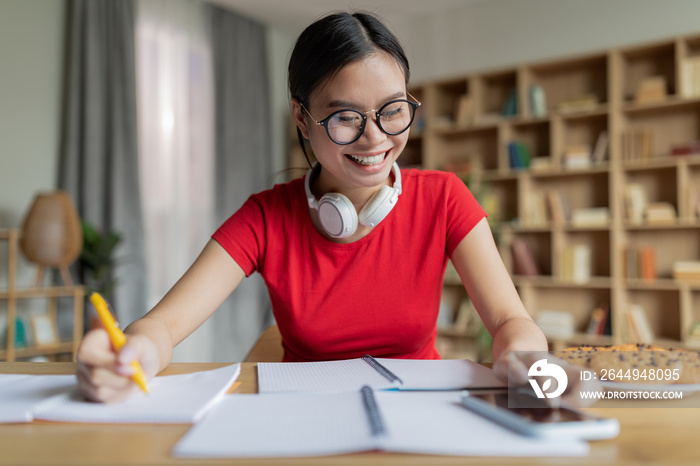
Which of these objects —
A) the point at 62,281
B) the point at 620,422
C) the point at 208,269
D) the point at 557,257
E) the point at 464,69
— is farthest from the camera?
the point at 464,69

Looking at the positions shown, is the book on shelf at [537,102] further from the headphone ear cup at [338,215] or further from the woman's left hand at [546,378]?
the woman's left hand at [546,378]

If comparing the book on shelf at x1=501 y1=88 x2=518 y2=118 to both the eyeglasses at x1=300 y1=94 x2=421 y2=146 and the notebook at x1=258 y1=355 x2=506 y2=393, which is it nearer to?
the eyeglasses at x1=300 y1=94 x2=421 y2=146

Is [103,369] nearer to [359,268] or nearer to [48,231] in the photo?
[359,268]

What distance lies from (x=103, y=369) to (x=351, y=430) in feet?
1.05

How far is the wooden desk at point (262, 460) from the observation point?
488mm

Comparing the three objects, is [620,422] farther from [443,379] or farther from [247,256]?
[247,256]

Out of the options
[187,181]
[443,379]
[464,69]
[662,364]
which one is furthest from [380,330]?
[464,69]

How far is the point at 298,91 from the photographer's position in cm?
122

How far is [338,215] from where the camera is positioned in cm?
118

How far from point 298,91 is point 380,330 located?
53 cm

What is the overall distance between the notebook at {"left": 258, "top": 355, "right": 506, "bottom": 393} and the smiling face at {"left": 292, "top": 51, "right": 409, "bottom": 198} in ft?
1.35

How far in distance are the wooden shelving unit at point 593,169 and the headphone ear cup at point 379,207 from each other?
3.00m

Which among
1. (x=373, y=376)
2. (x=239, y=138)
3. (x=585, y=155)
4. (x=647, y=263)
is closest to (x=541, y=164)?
(x=585, y=155)

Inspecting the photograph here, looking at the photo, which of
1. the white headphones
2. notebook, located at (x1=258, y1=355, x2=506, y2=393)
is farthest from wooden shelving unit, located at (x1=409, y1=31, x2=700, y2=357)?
notebook, located at (x1=258, y1=355, x2=506, y2=393)
